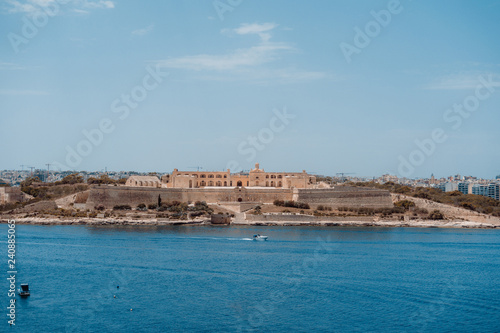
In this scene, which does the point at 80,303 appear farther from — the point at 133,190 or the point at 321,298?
the point at 133,190

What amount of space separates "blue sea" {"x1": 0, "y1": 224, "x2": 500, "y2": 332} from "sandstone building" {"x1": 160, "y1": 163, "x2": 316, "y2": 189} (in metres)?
17.6

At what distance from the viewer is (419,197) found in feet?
159

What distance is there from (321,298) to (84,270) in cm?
814

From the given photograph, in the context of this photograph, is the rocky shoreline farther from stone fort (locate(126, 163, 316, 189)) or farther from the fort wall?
stone fort (locate(126, 163, 316, 189))

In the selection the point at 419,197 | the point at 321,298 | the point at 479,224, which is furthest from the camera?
the point at 419,197

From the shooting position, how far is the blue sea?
1429 centimetres

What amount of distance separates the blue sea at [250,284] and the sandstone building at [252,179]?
17611 mm

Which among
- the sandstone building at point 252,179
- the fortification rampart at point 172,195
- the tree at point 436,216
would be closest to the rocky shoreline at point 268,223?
the tree at point 436,216

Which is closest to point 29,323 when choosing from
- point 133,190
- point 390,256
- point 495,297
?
point 495,297

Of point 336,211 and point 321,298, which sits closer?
point 321,298

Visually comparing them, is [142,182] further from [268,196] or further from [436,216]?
[436,216]

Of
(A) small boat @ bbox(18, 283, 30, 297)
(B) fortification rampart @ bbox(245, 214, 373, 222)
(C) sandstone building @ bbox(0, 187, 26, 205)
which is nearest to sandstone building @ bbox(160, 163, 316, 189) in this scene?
(B) fortification rampart @ bbox(245, 214, 373, 222)

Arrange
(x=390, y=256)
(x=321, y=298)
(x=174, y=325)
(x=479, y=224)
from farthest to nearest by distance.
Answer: (x=479, y=224), (x=390, y=256), (x=321, y=298), (x=174, y=325)

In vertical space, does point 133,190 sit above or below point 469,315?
above
